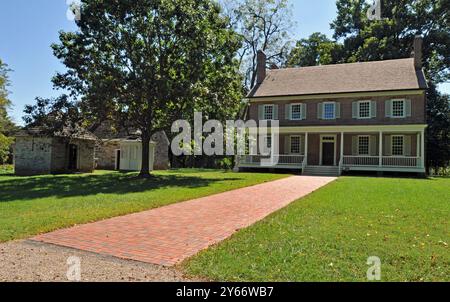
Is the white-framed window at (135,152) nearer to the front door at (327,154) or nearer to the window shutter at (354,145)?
the front door at (327,154)

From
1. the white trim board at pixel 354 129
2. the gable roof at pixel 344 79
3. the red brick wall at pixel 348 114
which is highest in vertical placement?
the gable roof at pixel 344 79

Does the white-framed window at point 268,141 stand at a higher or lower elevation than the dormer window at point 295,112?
lower

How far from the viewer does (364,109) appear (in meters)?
27.9

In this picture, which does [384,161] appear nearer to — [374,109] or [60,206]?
[374,109]

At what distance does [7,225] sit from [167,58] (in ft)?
46.7

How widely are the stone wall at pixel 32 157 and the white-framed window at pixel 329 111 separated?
64.4ft

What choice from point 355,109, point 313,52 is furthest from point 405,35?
point 355,109

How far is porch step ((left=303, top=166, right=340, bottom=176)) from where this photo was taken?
26375 mm

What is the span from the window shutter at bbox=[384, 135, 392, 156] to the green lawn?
1852 centimetres

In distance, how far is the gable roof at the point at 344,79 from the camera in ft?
89.4

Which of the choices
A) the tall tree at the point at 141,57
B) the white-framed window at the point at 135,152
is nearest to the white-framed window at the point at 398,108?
the tall tree at the point at 141,57

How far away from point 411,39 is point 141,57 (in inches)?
1204

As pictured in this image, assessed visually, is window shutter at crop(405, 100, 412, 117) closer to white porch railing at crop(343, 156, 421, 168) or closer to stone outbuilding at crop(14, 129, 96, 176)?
white porch railing at crop(343, 156, 421, 168)
